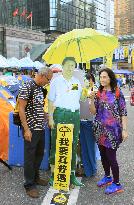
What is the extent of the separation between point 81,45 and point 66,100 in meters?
1.16

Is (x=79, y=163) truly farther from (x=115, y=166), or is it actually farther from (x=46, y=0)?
(x=46, y=0)

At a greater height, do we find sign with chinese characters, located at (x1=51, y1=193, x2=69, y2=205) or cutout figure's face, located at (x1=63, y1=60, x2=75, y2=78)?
cutout figure's face, located at (x1=63, y1=60, x2=75, y2=78)

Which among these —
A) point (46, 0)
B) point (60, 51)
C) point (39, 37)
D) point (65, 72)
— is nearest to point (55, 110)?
point (65, 72)

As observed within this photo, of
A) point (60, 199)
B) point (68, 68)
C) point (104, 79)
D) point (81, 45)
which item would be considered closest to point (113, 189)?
point (60, 199)

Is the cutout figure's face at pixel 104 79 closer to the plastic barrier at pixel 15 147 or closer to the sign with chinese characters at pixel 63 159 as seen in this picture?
the sign with chinese characters at pixel 63 159

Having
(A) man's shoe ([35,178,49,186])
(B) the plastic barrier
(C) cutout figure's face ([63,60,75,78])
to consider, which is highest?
(C) cutout figure's face ([63,60,75,78])

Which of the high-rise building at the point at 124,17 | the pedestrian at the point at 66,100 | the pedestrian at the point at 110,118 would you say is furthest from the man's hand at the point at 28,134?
the high-rise building at the point at 124,17

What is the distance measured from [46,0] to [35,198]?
259 feet

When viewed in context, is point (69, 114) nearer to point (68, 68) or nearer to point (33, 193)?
point (68, 68)

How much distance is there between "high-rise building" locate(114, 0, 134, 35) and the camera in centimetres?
12038

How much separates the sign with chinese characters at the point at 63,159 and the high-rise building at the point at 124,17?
116644 millimetres

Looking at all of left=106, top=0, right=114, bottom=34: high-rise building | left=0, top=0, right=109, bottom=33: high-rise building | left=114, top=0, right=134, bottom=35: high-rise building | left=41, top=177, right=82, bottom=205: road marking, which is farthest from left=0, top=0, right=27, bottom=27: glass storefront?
left=41, top=177, right=82, bottom=205: road marking

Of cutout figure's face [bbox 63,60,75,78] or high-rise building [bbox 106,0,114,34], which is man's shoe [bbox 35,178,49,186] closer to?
cutout figure's face [bbox 63,60,75,78]

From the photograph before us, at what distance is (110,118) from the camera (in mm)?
5199
